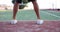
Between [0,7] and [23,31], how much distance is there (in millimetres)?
6885

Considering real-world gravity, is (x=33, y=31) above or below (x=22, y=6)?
above

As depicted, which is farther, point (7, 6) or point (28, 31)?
point (7, 6)

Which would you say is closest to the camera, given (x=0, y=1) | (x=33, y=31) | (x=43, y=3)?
(x=33, y=31)

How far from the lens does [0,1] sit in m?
8.39

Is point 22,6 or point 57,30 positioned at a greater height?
point 57,30

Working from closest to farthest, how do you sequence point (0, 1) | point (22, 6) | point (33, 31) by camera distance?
point (33, 31) → point (0, 1) → point (22, 6)

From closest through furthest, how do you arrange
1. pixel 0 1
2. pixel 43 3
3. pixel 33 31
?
pixel 33 31 → pixel 43 3 → pixel 0 1

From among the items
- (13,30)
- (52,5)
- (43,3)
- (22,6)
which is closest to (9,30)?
(13,30)

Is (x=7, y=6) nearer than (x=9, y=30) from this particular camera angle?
No

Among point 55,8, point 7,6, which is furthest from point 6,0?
point 55,8

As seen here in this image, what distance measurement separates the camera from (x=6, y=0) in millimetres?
8305

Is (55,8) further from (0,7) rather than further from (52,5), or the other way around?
(0,7)

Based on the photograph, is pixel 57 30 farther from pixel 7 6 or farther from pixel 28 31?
pixel 7 6

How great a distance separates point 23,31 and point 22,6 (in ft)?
23.9
